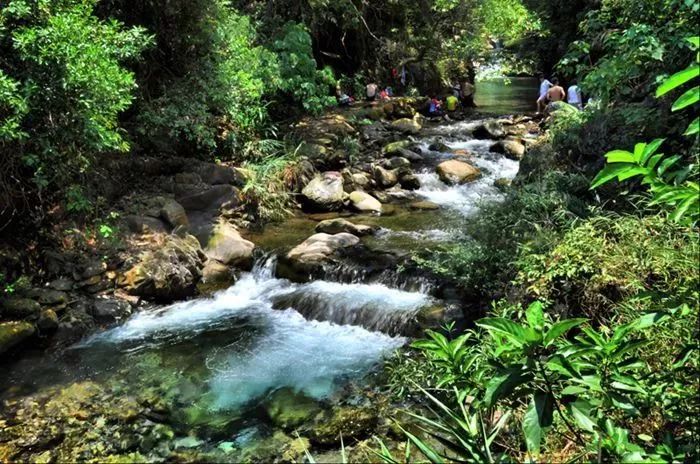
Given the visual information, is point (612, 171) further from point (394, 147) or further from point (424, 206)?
point (394, 147)

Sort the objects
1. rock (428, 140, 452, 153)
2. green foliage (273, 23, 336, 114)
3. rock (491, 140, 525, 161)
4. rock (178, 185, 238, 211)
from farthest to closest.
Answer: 1. rock (428, 140, 452, 153)
2. rock (491, 140, 525, 161)
3. green foliage (273, 23, 336, 114)
4. rock (178, 185, 238, 211)

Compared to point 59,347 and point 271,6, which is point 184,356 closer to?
point 59,347

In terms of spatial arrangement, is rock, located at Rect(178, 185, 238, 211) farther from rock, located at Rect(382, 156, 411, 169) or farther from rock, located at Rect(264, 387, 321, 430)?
→ rock, located at Rect(264, 387, 321, 430)

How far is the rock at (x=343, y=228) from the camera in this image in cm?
909

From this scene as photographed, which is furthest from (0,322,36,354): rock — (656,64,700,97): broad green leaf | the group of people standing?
the group of people standing

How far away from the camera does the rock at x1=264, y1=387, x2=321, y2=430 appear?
472cm

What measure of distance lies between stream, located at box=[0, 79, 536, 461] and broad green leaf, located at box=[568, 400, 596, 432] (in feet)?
9.08

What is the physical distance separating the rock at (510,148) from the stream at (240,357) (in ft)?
18.3

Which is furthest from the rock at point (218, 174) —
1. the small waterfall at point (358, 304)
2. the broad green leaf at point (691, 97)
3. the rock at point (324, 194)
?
the broad green leaf at point (691, 97)

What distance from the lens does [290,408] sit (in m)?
4.94

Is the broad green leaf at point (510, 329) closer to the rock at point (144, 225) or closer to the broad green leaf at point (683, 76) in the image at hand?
the broad green leaf at point (683, 76)

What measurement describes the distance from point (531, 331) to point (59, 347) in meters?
6.03

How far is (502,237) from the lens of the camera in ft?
19.1

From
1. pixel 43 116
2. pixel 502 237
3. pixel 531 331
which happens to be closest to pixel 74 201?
pixel 43 116
